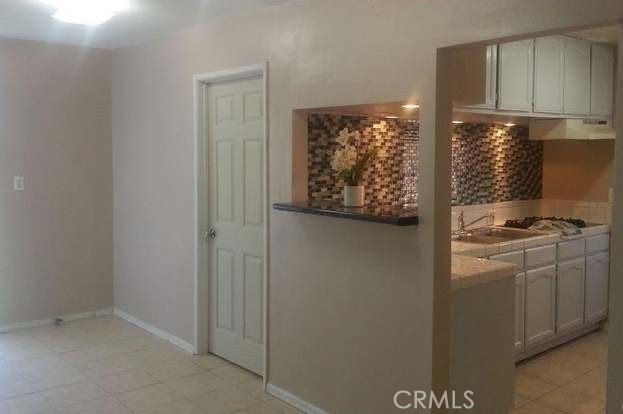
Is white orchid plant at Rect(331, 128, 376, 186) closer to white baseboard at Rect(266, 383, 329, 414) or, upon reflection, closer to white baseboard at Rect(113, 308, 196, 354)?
white baseboard at Rect(266, 383, 329, 414)

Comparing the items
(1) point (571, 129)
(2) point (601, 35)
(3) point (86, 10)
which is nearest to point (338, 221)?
(3) point (86, 10)

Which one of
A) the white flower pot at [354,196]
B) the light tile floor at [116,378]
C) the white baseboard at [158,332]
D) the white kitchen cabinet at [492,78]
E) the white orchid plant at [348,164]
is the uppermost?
the white kitchen cabinet at [492,78]

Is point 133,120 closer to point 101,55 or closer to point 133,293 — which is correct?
point 101,55

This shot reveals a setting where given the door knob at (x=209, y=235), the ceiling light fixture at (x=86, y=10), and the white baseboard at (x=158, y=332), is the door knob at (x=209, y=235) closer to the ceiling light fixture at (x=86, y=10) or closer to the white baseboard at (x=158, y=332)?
the white baseboard at (x=158, y=332)

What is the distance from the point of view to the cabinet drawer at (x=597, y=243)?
15.5 feet

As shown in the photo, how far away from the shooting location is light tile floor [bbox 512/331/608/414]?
3525mm

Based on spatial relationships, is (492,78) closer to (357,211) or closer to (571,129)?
(571,129)

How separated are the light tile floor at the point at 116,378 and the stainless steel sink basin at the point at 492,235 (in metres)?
1.87

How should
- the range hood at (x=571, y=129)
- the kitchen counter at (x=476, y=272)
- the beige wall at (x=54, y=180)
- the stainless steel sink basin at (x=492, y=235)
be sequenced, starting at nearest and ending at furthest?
the kitchen counter at (x=476, y=272)
the stainless steel sink basin at (x=492, y=235)
the range hood at (x=571, y=129)
the beige wall at (x=54, y=180)

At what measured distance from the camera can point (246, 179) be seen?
157 inches

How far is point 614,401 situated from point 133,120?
4.09m

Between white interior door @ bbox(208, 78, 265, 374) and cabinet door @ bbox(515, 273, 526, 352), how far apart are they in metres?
1.71

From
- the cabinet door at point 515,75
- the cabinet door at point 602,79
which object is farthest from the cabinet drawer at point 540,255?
the cabinet door at point 602,79

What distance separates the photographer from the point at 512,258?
4.04 metres
